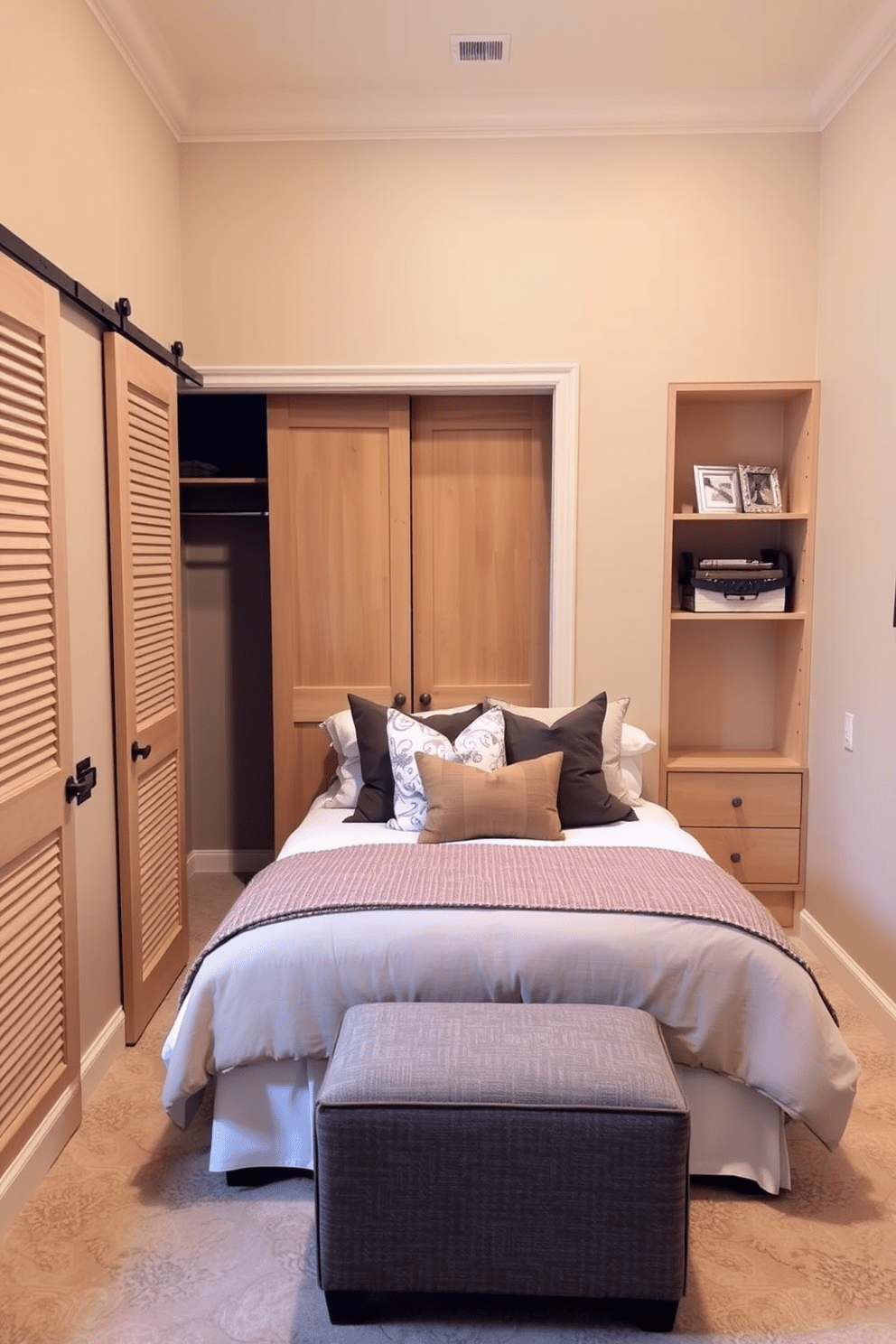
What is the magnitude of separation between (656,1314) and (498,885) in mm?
914

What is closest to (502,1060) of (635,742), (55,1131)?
(55,1131)

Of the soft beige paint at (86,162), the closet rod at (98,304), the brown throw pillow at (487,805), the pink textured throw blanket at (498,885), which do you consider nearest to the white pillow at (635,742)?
the brown throw pillow at (487,805)

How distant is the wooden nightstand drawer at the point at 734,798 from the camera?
3701 mm

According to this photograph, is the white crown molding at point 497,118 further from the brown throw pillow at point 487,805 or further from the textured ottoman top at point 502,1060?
the textured ottoman top at point 502,1060

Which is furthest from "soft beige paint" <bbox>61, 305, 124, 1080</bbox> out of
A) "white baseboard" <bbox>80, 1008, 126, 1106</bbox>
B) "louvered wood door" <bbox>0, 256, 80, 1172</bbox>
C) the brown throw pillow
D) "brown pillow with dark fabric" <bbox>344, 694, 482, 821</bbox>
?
the brown throw pillow

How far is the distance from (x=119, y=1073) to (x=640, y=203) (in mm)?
3341

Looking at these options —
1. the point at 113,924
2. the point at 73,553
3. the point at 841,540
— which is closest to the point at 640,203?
the point at 841,540

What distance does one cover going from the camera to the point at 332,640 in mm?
3898

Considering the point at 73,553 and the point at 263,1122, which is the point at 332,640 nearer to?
the point at 73,553

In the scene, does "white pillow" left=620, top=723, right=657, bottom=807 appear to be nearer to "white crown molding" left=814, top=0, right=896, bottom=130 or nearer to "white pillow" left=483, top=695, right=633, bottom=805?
"white pillow" left=483, top=695, right=633, bottom=805

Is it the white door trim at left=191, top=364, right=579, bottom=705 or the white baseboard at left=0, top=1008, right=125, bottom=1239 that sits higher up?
the white door trim at left=191, top=364, right=579, bottom=705

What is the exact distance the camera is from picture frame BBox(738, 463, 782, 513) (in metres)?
3.69

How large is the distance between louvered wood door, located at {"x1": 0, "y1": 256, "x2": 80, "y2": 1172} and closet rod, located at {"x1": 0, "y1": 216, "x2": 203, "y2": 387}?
0.16 feet

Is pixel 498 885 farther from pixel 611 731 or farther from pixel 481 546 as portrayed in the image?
pixel 481 546
